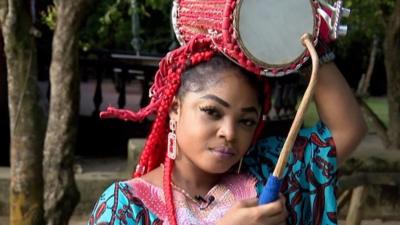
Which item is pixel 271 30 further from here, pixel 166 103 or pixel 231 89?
pixel 166 103

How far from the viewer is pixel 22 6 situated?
4.86 meters

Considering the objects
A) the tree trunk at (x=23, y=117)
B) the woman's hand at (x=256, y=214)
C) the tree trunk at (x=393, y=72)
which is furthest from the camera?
the tree trunk at (x=393, y=72)

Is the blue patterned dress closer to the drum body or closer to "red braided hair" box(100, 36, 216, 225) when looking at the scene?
"red braided hair" box(100, 36, 216, 225)

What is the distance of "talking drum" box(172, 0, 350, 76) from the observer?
5.70ft

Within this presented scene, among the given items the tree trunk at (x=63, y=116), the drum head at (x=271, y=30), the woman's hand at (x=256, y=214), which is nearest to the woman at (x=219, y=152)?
the woman's hand at (x=256, y=214)

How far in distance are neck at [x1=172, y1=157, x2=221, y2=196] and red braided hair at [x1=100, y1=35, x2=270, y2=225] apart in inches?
0.9

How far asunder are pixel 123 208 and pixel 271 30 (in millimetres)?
517

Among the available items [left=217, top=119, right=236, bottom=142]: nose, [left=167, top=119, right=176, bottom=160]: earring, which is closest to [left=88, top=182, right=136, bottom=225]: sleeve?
[left=167, top=119, right=176, bottom=160]: earring

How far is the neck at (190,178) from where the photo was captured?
6.28 feet

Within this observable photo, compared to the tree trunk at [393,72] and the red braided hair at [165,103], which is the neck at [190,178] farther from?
the tree trunk at [393,72]

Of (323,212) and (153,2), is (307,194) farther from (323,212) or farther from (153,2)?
(153,2)

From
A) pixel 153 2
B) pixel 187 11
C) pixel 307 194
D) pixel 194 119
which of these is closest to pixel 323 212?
pixel 307 194

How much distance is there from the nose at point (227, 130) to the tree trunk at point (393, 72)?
6462mm

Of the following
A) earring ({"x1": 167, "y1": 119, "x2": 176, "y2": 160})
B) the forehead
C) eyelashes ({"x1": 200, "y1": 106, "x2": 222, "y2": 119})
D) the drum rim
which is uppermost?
the drum rim
